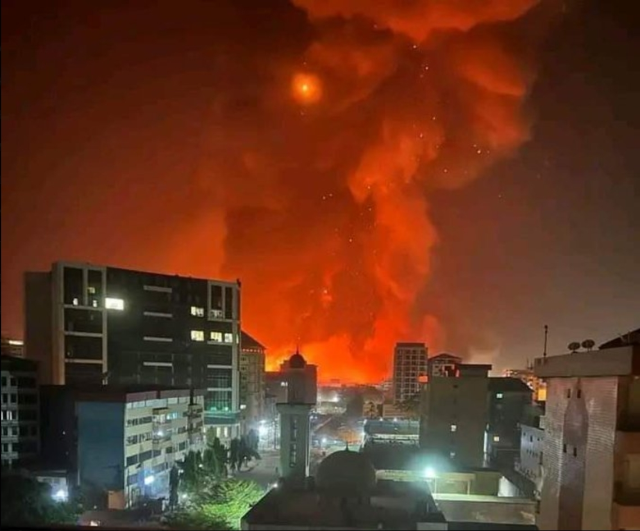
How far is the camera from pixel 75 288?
2.39m

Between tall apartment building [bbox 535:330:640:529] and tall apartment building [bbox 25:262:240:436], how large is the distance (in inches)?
81.6

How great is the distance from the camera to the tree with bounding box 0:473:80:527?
1.98m

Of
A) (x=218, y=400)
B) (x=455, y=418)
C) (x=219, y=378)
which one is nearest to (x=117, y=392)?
(x=219, y=378)

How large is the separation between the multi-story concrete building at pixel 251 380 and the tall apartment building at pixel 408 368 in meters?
0.94

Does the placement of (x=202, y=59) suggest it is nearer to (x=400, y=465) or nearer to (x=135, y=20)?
(x=135, y=20)

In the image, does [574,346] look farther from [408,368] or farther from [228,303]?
[228,303]

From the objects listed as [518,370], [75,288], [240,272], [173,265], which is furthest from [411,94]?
[75,288]

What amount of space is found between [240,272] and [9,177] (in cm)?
134

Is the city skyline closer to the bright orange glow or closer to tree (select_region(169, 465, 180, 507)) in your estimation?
the bright orange glow

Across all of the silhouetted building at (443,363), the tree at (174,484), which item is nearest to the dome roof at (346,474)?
the silhouetted building at (443,363)

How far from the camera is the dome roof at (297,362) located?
10.2ft

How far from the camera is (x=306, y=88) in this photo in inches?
109

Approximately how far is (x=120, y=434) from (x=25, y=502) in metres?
0.67

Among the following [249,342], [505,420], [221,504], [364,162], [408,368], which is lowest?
[221,504]
